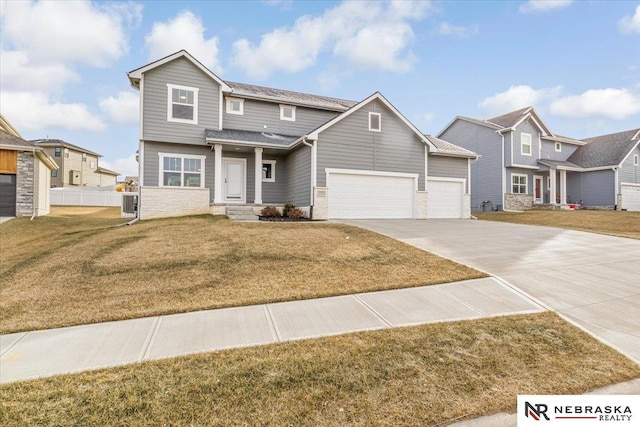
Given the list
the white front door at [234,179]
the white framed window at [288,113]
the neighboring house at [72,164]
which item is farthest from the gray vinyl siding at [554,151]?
the neighboring house at [72,164]

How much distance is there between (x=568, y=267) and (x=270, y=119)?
1586 centimetres

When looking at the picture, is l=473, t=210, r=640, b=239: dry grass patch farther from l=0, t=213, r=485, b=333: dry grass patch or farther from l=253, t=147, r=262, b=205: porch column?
l=253, t=147, r=262, b=205: porch column

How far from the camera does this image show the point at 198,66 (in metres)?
16.4

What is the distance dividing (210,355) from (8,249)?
12163 millimetres

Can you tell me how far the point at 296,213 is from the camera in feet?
49.4

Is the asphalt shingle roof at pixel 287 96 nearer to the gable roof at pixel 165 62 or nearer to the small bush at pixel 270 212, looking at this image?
the gable roof at pixel 165 62

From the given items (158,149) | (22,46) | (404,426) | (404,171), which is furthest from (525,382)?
(22,46)

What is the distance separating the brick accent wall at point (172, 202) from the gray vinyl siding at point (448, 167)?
41.1 feet

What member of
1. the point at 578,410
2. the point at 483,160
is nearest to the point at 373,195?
the point at 578,410

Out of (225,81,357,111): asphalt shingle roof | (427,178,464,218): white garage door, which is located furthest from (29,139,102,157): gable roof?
(427,178,464,218): white garage door

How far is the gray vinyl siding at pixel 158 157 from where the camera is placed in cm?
1562

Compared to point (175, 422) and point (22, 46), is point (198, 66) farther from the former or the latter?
point (175, 422)

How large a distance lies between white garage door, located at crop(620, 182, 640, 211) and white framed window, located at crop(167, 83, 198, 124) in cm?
3249

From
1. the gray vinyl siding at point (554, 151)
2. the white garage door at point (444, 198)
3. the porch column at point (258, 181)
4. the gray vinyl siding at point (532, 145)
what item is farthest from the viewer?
the gray vinyl siding at point (554, 151)
